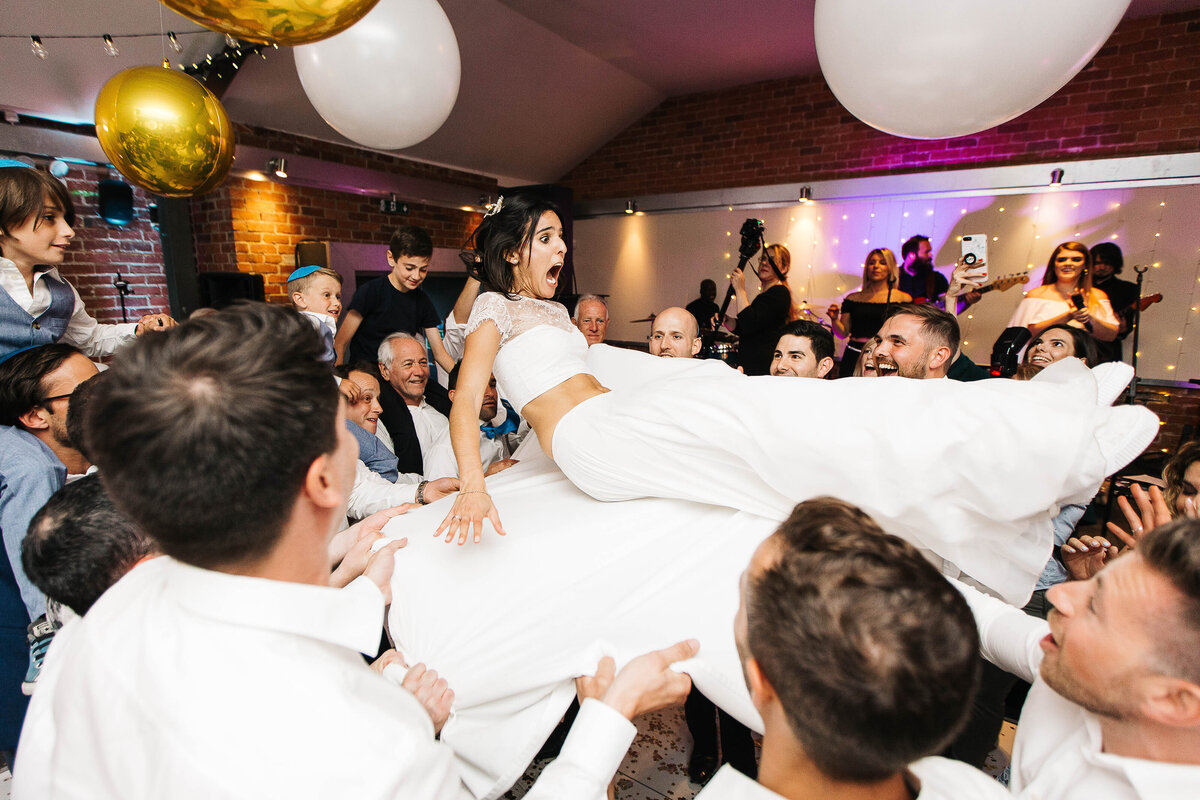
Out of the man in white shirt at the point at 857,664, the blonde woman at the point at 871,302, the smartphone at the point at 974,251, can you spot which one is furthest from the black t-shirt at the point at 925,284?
the man in white shirt at the point at 857,664

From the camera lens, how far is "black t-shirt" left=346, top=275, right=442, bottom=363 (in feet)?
11.6

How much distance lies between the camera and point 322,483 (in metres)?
0.74

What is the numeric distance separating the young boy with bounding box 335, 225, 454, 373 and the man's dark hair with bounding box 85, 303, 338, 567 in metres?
2.86

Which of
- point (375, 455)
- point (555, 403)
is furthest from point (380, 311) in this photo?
point (555, 403)

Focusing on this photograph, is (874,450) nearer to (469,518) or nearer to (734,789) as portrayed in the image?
(734,789)

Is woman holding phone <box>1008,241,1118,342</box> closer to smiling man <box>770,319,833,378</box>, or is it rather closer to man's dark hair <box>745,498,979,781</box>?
smiling man <box>770,319,833,378</box>

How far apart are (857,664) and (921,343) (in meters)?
1.90

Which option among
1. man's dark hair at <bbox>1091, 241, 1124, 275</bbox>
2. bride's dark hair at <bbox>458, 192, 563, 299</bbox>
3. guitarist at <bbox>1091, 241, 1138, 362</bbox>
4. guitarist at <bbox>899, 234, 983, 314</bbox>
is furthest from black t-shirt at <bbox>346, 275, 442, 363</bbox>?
man's dark hair at <bbox>1091, 241, 1124, 275</bbox>

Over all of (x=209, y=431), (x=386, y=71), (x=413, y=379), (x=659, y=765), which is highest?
(x=386, y=71)

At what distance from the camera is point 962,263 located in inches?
181

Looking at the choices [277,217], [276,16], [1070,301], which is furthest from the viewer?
[277,217]

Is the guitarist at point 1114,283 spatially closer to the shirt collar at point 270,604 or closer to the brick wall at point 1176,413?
the brick wall at point 1176,413

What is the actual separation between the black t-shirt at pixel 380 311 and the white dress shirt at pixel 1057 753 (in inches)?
128

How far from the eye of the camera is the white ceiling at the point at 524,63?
3328 millimetres
